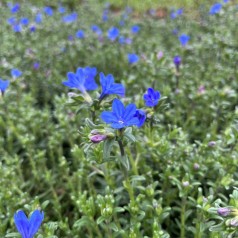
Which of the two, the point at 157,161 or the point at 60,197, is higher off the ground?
the point at 157,161

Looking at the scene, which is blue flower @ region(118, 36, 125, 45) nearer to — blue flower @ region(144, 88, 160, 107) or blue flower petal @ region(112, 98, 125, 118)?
blue flower @ region(144, 88, 160, 107)

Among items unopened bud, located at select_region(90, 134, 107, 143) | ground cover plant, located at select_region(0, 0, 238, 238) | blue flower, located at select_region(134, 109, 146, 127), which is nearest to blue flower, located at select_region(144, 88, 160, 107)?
ground cover plant, located at select_region(0, 0, 238, 238)

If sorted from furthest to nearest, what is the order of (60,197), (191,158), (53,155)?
(53,155)
(60,197)
(191,158)

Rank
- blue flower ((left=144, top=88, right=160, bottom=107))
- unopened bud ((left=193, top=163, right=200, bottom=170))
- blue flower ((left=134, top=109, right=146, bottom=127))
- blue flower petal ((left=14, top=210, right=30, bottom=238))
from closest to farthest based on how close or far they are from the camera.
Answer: blue flower petal ((left=14, top=210, right=30, bottom=238)), blue flower ((left=134, top=109, right=146, bottom=127)), blue flower ((left=144, top=88, right=160, bottom=107)), unopened bud ((left=193, top=163, right=200, bottom=170))

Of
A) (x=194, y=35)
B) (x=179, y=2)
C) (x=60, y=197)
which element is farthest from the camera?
(x=179, y=2)

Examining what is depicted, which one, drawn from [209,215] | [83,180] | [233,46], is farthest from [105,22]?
[209,215]

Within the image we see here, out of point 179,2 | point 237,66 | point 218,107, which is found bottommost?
point 218,107

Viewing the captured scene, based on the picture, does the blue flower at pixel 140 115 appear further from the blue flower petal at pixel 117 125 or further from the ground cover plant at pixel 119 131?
the blue flower petal at pixel 117 125

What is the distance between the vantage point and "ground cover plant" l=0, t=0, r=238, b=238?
2121 millimetres

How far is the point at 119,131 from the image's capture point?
6.42ft

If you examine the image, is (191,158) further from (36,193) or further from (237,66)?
(237,66)

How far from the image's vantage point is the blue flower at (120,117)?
1.83 meters

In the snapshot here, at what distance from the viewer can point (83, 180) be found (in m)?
3.06

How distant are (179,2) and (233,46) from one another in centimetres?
336
